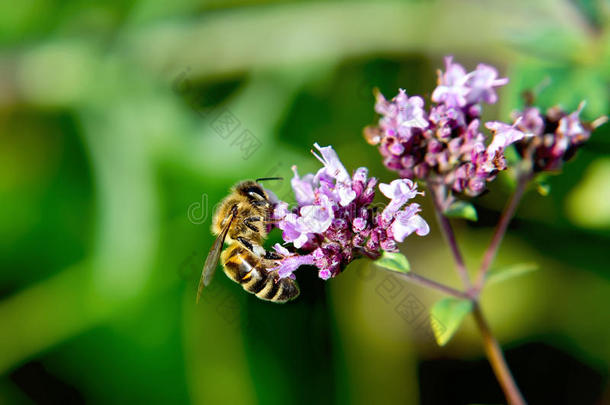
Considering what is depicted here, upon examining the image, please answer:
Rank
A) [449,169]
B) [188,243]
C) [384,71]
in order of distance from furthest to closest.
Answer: [384,71] < [188,243] < [449,169]

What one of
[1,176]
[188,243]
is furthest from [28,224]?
[188,243]

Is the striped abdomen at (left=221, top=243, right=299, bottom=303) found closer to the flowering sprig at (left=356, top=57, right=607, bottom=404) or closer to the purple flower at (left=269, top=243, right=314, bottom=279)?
the purple flower at (left=269, top=243, right=314, bottom=279)

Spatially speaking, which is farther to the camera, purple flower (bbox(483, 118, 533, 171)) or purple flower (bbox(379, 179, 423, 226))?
purple flower (bbox(483, 118, 533, 171))

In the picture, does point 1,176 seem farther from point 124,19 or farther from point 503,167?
point 503,167

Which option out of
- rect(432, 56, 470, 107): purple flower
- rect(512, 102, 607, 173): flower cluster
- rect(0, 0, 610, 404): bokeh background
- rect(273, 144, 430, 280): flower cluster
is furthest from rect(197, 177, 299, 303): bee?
rect(512, 102, 607, 173): flower cluster

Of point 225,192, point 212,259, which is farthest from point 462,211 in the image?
point 225,192

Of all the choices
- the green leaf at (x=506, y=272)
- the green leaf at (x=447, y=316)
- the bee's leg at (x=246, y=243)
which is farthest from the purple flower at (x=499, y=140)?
the bee's leg at (x=246, y=243)
